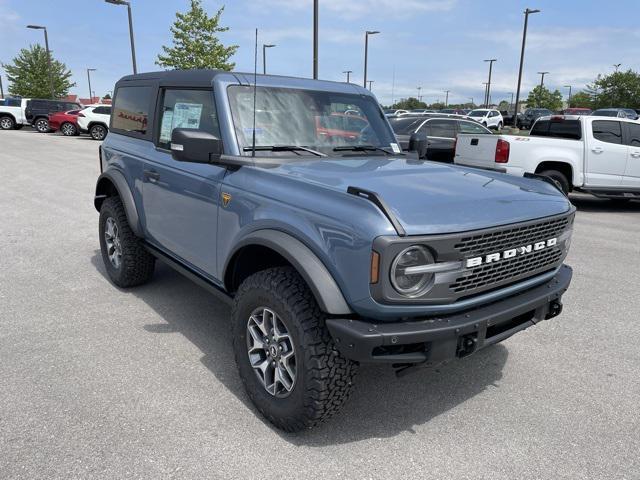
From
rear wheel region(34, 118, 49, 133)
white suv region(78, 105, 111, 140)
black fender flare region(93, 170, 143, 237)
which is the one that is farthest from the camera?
rear wheel region(34, 118, 49, 133)

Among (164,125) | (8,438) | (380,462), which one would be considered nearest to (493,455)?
(380,462)

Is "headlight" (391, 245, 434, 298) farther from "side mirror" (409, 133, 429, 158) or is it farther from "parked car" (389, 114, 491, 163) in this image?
"parked car" (389, 114, 491, 163)

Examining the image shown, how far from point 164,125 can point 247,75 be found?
92cm

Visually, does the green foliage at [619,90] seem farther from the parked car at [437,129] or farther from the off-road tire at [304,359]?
the off-road tire at [304,359]

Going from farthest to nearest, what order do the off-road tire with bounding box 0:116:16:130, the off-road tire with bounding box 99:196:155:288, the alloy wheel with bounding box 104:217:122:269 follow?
1. the off-road tire with bounding box 0:116:16:130
2. the alloy wheel with bounding box 104:217:122:269
3. the off-road tire with bounding box 99:196:155:288

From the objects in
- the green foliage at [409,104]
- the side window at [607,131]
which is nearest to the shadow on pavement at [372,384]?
the side window at [607,131]

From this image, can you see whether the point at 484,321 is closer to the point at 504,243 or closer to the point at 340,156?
the point at 504,243

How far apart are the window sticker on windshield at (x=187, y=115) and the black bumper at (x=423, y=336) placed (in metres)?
1.98

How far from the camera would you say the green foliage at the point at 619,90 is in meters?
47.8

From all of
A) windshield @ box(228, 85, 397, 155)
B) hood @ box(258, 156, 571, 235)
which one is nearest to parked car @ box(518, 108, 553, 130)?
windshield @ box(228, 85, 397, 155)

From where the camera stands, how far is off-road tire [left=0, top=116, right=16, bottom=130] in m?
30.0

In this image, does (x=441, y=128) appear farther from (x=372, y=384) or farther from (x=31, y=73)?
(x=31, y=73)

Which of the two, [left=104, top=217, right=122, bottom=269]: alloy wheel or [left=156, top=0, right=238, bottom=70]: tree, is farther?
[left=156, top=0, right=238, bottom=70]: tree

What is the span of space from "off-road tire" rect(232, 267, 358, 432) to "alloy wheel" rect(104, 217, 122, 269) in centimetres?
240
